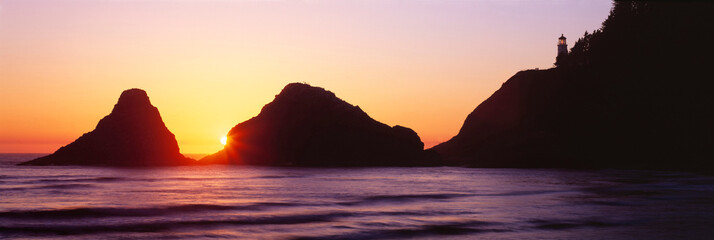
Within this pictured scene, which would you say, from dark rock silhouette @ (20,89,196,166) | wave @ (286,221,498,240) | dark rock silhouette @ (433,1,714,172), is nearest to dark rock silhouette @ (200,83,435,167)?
dark rock silhouette @ (20,89,196,166)

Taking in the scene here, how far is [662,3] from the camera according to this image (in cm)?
7750

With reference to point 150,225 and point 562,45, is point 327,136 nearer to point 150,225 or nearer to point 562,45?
point 562,45

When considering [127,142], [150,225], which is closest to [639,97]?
[150,225]

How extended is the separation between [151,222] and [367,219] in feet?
24.0

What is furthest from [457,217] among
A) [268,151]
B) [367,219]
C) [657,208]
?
[268,151]

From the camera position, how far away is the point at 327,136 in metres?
126

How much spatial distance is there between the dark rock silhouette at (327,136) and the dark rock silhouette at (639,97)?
3021 centimetres

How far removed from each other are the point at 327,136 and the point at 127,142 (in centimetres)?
4796

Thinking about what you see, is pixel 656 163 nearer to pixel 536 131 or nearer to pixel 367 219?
pixel 536 131

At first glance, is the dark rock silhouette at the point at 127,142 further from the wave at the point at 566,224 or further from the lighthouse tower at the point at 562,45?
the wave at the point at 566,224

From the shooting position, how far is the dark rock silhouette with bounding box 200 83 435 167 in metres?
125

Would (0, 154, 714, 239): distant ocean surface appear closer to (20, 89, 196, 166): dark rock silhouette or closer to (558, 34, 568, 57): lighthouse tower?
(558, 34, 568, 57): lighthouse tower

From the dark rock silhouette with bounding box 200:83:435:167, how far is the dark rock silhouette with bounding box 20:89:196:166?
93.4ft

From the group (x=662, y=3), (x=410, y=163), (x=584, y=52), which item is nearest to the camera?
(x=662, y=3)
